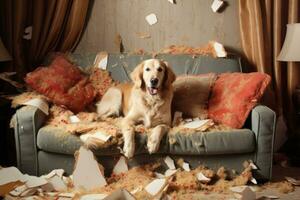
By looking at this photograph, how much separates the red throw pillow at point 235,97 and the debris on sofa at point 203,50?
39 centimetres

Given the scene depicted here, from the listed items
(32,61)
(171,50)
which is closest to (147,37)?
(171,50)

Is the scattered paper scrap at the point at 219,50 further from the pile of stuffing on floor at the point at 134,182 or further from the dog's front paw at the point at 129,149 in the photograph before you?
the dog's front paw at the point at 129,149

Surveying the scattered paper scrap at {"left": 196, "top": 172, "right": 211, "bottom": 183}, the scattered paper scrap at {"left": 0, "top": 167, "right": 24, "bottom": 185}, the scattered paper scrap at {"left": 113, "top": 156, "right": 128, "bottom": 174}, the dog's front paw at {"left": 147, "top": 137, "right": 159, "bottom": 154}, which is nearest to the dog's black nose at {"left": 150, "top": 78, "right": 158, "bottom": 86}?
the dog's front paw at {"left": 147, "top": 137, "right": 159, "bottom": 154}

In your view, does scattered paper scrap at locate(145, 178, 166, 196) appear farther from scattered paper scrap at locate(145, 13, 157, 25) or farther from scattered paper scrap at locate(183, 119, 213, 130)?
scattered paper scrap at locate(145, 13, 157, 25)

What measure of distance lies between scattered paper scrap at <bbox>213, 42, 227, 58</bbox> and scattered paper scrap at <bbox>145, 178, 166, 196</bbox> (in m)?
1.27

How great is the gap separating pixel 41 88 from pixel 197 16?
59.5 inches

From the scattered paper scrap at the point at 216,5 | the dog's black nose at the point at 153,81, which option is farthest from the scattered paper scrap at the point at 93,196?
the scattered paper scrap at the point at 216,5

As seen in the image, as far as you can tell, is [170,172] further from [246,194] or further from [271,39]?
[271,39]

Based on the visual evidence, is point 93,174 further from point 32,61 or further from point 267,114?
point 32,61

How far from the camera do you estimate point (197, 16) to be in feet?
11.1

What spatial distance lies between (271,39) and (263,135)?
3.83 ft

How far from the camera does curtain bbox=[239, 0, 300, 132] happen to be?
10.5 ft

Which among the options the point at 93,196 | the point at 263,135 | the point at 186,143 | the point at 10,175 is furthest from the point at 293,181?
the point at 10,175

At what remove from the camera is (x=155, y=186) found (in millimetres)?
2332
